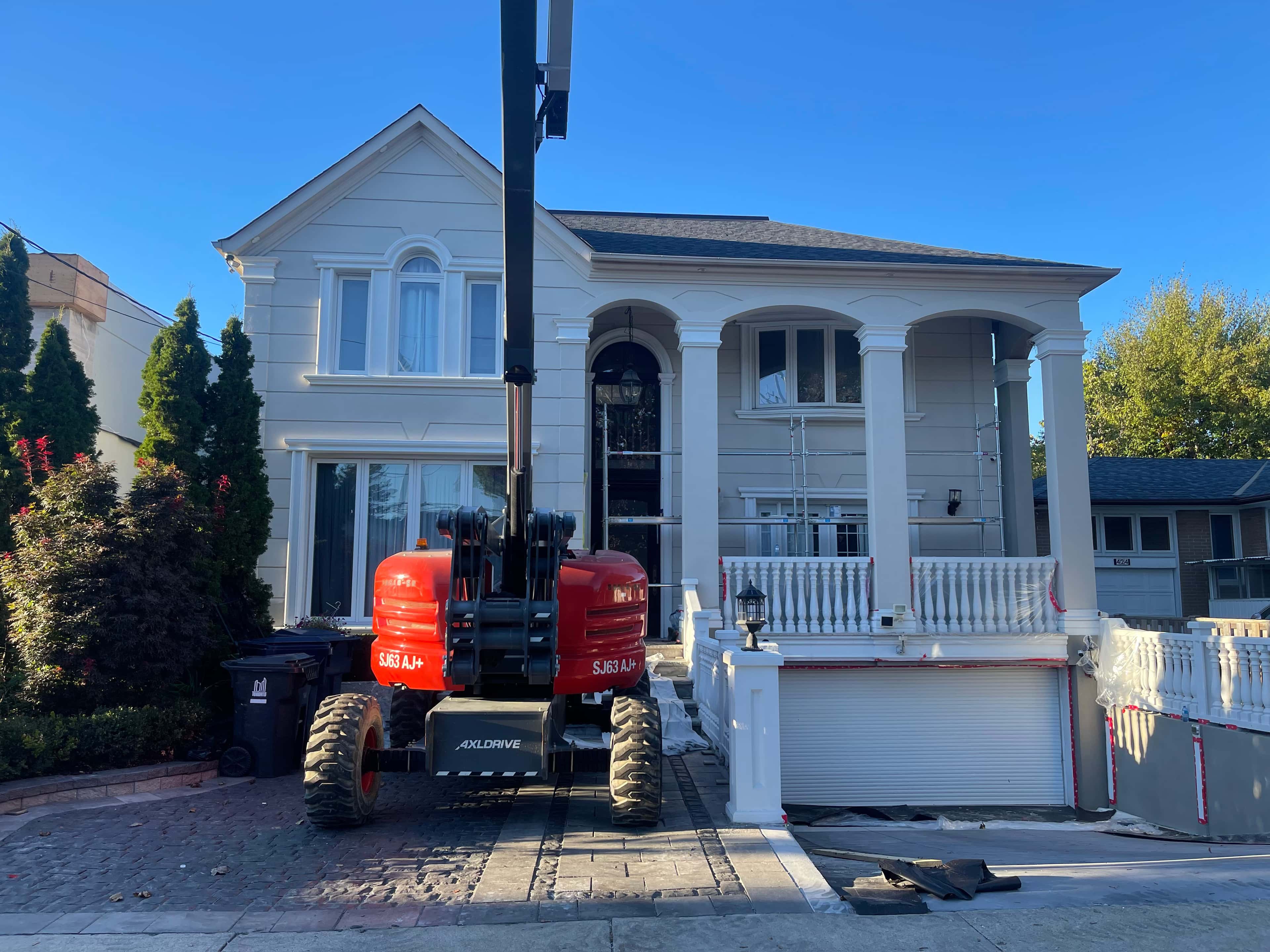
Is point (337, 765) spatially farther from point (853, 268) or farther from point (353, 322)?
point (853, 268)

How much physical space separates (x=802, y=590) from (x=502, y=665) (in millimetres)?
6423

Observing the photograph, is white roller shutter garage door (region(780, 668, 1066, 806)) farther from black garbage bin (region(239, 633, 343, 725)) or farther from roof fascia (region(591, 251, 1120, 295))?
black garbage bin (region(239, 633, 343, 725))

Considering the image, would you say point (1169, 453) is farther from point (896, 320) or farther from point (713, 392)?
point (713, 392)

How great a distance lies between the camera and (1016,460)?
13219 mm

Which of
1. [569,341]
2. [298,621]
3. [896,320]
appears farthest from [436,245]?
[896,320]

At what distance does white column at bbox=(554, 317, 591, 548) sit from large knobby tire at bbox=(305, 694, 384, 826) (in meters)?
5.81

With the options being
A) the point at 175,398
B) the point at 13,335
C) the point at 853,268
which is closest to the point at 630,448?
the point at 853,268

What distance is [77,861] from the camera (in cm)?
497

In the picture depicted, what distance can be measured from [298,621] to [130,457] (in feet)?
31.4

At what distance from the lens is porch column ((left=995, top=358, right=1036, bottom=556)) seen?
13.1 meters

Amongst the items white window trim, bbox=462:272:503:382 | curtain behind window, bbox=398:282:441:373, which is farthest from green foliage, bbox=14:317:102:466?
white window trim, bbox=462:272:503:382

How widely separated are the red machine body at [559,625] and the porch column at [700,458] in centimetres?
515

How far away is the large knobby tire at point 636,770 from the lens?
18.0 ft

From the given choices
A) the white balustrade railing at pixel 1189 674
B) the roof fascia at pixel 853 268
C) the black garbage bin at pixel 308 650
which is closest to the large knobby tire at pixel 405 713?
the black garbage bin at pixel 308 650
